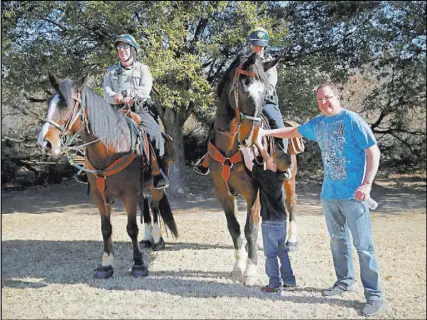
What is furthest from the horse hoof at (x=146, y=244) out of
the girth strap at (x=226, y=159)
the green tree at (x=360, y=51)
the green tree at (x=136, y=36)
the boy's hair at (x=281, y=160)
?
the green tree at (x=360, y=51)

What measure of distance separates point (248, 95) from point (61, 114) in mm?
1791

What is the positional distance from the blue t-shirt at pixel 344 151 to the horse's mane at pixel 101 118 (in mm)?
2221

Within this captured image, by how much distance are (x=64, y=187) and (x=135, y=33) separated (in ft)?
20.3

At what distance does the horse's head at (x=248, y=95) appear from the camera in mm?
3873

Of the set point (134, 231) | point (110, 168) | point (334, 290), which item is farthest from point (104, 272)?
point (334, 290)

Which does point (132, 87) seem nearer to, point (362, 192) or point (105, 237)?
point (105, 237)

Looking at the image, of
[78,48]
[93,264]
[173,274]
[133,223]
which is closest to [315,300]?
[173,274]

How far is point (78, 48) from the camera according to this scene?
1096 centimetres

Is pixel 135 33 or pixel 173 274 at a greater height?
pixel 135 33

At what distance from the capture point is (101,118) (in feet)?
15.1

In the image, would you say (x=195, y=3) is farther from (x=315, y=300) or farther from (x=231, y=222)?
(x=315, y=300)

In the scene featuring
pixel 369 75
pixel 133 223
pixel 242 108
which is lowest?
pixel 133 223

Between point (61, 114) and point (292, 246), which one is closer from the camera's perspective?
point (61, 114)

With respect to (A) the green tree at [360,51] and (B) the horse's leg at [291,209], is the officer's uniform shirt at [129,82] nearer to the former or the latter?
(B) the horse's leg at [291,209]
